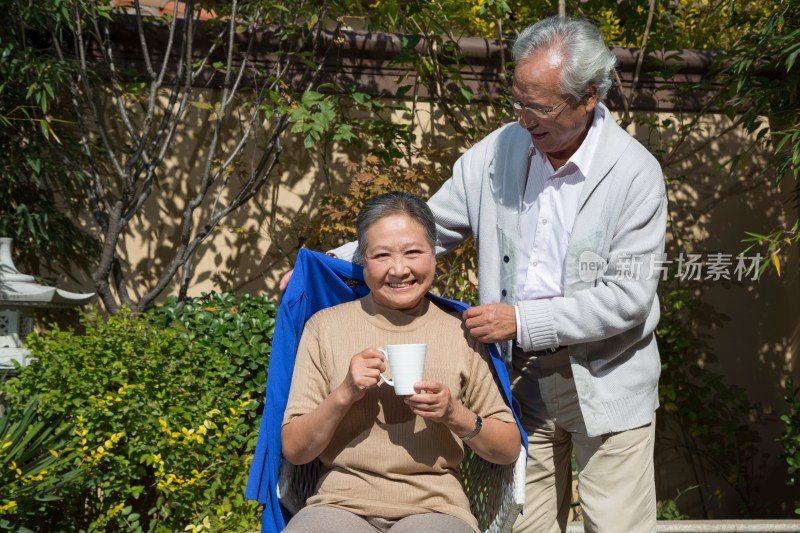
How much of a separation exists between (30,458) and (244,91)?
7.25ft

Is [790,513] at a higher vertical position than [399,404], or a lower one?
lower

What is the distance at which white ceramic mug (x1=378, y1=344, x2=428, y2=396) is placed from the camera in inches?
85.5

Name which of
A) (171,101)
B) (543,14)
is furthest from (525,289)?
(543,14)

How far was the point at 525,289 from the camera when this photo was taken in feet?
8.71

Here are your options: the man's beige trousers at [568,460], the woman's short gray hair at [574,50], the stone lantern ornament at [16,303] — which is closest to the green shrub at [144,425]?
the stone lantern ornament at [16,303]

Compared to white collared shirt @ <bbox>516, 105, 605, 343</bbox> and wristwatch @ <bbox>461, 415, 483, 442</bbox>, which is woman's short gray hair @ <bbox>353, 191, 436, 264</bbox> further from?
wristwatch @ <bbox>461, 415, 483, 442</bbox>

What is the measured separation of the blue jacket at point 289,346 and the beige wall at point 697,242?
7.38ft

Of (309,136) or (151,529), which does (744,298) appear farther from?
(151,529)

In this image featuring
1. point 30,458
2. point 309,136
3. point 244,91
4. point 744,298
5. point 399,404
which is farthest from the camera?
point 744,298

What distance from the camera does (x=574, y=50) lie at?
8.23 feet

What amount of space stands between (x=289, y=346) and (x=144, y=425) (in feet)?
4.39

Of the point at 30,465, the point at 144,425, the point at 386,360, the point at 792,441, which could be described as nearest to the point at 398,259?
the point at 386,360

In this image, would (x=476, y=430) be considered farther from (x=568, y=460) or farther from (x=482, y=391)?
(x=568, y=460)

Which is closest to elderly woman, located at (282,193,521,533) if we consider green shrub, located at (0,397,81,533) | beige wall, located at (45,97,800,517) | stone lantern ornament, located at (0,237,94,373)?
green shrub, located at (0,397,81,533)
